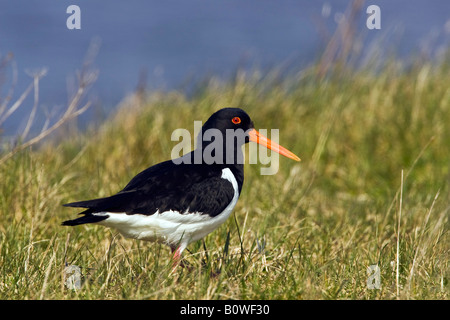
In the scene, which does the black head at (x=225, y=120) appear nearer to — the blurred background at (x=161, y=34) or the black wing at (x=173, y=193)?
the black wing at (x=173, y=193)

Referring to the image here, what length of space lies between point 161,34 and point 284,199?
14817 millimetres

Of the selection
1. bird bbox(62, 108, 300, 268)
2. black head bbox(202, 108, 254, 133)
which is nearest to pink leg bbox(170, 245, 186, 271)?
bird bbox(62, 108, 300, 268)

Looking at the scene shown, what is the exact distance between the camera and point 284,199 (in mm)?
6172

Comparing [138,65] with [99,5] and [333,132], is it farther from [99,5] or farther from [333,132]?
[333,132]

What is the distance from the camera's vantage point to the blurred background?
1658cm

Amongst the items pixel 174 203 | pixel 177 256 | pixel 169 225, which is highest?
pixel 174 203

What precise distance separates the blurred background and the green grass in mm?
6629

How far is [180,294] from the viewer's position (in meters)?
3.75

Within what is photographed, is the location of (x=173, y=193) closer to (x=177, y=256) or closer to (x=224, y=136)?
(x=177, y=256)

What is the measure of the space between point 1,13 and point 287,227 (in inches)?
706

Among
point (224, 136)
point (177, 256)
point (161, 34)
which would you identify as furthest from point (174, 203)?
point (161, 34)

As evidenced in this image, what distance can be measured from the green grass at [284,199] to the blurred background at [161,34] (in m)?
6.63

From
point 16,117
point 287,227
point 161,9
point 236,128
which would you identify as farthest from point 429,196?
point 161,9

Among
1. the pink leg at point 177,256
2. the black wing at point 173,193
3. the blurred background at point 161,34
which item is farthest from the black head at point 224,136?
the blurred background at point 161,34
